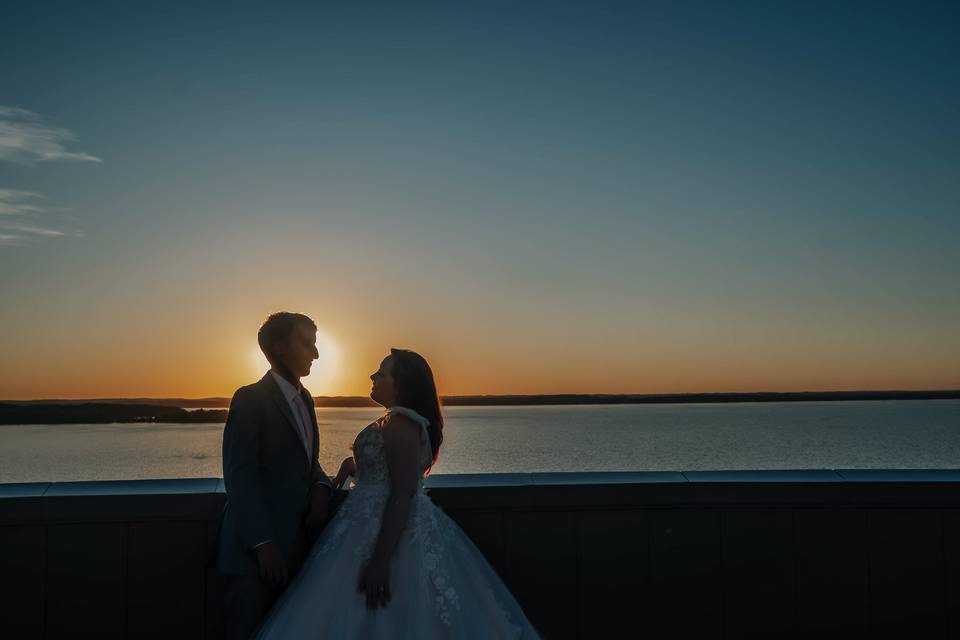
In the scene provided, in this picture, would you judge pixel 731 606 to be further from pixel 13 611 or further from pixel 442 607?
pixel 13 611

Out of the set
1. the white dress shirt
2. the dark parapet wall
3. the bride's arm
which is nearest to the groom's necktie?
the white dress shirt

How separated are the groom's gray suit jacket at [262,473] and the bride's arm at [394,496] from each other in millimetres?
320

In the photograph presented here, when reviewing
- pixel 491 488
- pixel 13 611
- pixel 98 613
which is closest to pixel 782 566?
pixel 491 488

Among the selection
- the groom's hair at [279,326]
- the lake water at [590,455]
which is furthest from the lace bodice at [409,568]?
the lake water at [590,455]

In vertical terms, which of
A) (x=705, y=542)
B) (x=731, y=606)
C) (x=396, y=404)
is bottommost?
(x=731, y=606)

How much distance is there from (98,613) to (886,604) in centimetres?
346

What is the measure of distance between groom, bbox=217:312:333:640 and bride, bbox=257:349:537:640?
12 cm

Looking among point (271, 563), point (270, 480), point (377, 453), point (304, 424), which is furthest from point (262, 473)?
point (377, 453)

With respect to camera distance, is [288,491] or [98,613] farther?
[98,613]

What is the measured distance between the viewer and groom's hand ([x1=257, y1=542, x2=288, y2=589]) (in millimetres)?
3182

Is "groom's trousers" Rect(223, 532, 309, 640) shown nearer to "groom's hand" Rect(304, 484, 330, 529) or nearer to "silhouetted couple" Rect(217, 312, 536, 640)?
"silhouetted couple" Rect(217, 312, 536, 640)

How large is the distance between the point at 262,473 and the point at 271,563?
0.34 m

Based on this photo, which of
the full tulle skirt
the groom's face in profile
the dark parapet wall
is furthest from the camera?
the dark parapet wall

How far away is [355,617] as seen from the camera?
3.12m
